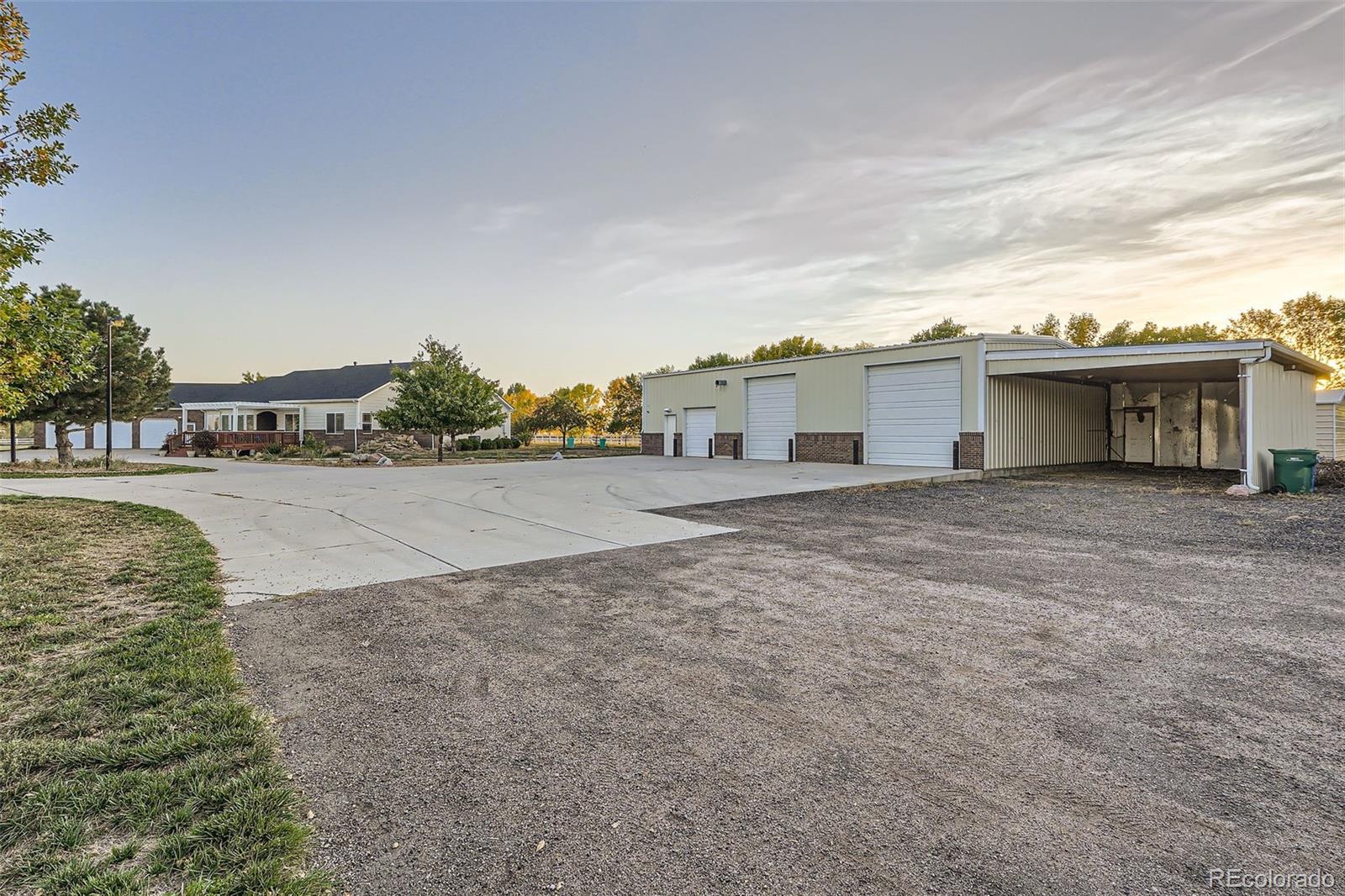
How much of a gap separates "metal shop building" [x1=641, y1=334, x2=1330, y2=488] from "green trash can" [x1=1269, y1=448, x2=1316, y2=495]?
17.0 inches

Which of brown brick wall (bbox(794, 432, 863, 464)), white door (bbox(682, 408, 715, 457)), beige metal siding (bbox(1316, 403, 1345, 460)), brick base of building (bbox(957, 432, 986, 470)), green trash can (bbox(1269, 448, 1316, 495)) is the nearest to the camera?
green trash can (bbox(1269, 448, 1316, 495))

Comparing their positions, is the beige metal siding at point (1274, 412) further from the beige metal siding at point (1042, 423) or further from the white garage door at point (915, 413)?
the white garage door at point (915, 413)

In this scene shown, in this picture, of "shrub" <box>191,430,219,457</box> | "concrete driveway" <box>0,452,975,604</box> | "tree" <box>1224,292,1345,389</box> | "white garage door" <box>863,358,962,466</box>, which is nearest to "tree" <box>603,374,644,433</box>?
"shrub" <box>191,430,219,457</box>

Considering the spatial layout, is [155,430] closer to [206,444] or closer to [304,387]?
[304,387]

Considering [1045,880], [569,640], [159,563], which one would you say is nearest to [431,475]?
[159,563]

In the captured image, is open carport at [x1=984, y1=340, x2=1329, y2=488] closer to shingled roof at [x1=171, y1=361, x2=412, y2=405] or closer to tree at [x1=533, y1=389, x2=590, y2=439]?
tree at [x1=533, y1=389, x2=590, y2=439]

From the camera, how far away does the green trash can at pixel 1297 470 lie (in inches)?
465

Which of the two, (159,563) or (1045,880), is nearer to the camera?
(1045,880)

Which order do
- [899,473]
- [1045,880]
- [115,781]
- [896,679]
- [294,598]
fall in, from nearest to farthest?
A: [1045,880]
[115,781]
[896,679]
[294,598]
[899,473]

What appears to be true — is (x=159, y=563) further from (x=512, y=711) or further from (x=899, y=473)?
(x=899, y=473)

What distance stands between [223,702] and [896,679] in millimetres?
3561

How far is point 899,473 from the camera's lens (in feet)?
52.2

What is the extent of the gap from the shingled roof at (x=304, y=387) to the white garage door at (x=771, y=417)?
22923 millimetres

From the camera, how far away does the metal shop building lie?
13.5 m
